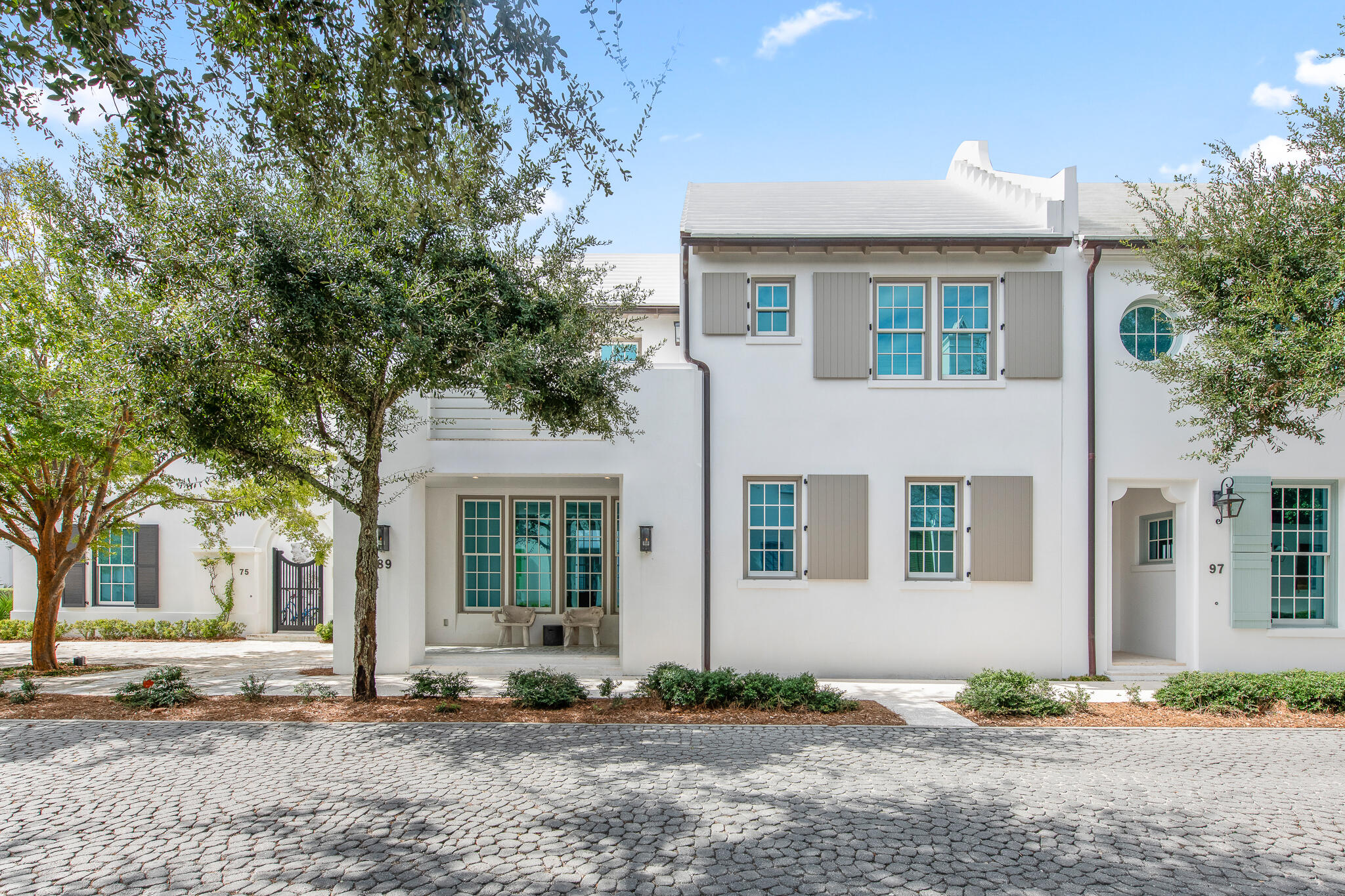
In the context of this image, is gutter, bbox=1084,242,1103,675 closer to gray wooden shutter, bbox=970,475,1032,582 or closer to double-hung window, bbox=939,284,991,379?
gray wooden shutter, bbox=970,475,1032,582

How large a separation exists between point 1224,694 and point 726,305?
25.0ft

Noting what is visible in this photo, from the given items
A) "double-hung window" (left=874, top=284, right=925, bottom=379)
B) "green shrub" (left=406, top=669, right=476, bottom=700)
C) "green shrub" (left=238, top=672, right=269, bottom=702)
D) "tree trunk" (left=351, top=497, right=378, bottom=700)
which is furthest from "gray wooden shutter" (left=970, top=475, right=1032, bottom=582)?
"green shrub" (left=238, top=672, right=269, bottom=702)

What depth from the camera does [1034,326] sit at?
11.7 metres

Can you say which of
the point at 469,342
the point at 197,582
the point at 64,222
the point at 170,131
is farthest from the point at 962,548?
the point at 197,582

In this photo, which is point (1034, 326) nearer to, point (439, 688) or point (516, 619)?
point (516, 619)

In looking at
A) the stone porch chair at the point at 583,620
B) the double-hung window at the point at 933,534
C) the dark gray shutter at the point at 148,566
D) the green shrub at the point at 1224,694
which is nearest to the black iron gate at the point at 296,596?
the dark gray shutter at the point at 148,566

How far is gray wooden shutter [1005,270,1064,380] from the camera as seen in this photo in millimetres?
11727

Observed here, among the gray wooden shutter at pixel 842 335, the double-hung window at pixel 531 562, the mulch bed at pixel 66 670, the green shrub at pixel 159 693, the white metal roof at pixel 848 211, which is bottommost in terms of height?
the mulch bed at pixel 66 670

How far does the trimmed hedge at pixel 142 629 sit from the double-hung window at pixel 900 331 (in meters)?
14.1

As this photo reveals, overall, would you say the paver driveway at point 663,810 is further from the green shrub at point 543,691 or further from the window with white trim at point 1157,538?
the window with white trim at point 1157,538

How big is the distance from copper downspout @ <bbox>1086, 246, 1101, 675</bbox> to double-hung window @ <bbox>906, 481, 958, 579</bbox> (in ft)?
5.87

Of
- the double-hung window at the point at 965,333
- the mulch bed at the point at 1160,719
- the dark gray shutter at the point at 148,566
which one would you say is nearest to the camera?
the mulch bed at the point at 1160,719

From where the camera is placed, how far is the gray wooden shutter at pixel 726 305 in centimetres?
1190

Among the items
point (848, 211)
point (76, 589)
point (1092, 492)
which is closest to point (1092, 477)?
point (1092, 492)
